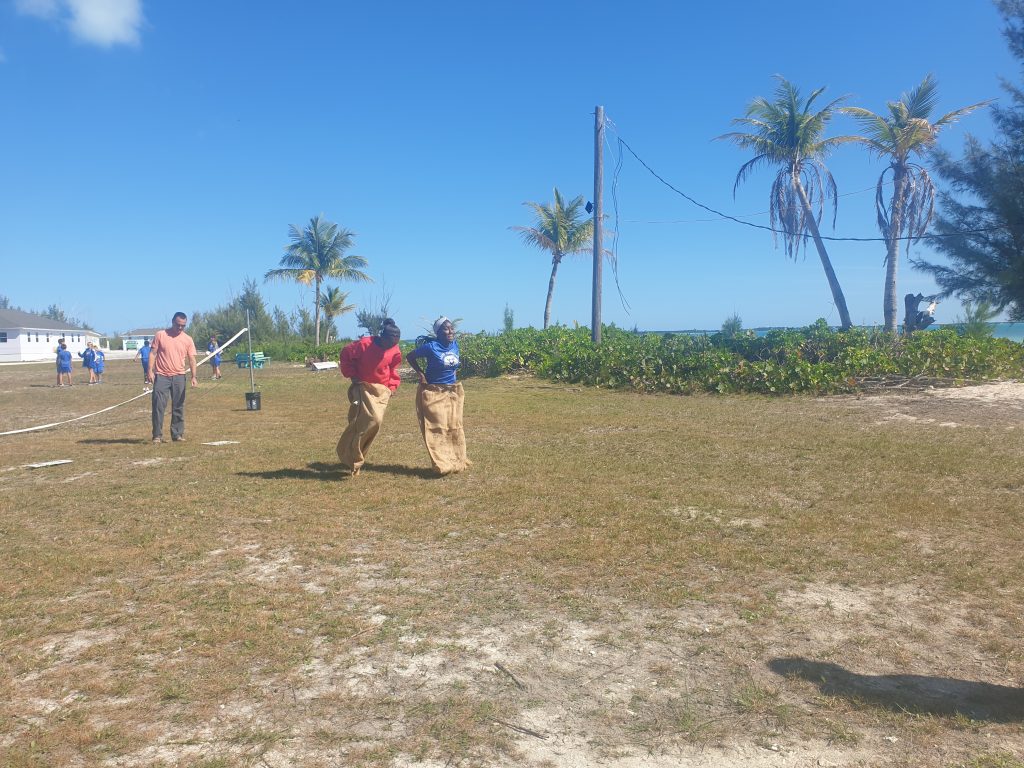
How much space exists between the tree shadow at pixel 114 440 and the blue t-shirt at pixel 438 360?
5724mm

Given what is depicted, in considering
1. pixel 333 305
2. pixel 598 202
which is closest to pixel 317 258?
pixel 333 305

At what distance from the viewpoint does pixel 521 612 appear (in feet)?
14.3

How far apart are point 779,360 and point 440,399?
12418mm

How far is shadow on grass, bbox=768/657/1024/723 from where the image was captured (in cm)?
317

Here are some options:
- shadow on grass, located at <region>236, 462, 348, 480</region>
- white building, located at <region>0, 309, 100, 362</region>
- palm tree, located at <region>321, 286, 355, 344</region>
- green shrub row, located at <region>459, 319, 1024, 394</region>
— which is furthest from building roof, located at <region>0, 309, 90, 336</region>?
shadow on grass, located at <region>236, 462, 348, 480</region>

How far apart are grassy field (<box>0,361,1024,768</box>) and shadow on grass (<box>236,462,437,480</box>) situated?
0.33 ft

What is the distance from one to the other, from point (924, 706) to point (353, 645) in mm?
2819

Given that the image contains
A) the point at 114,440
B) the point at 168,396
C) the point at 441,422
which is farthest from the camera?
the point at 114,440

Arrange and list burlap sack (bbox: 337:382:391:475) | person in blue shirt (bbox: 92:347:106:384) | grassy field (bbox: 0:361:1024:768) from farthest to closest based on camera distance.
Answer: person in blue shirt (bbox: 92:347:106:384)
burlap sack (bbox: 337:382:391:475)
grassy field (bbox: 0:361:1024:768)

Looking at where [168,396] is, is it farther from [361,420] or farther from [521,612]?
[521,612]

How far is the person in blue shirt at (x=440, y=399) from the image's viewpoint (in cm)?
816

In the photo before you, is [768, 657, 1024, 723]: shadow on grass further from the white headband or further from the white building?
the white building

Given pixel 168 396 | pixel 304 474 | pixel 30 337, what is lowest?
pixel 304 474

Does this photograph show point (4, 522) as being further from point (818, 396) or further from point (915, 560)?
point (818, 396)
